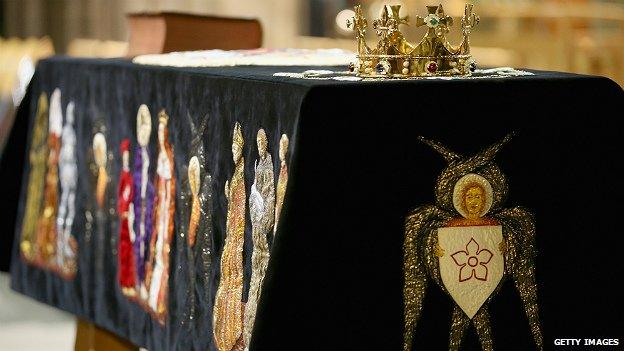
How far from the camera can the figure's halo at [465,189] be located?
10.2 ft

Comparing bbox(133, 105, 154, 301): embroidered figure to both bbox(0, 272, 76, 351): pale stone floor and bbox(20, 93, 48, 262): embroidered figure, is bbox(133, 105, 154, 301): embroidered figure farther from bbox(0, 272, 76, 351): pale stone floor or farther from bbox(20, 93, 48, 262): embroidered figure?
bbox(0, 272, 76, 351): pale stone floor

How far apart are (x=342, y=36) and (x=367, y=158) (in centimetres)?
621

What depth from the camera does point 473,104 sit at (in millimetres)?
3078

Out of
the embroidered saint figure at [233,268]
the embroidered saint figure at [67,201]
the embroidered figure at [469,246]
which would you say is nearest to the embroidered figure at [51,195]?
the embroidered saint figure at [67,201]

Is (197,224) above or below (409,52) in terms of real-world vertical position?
below

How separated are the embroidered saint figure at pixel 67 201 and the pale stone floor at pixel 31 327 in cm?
81

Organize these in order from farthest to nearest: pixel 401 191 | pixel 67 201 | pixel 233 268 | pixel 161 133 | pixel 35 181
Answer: pixel 35 181 < pixel 67 201 < pixel 161 133 < pixel 233 268 < pixel 401 191

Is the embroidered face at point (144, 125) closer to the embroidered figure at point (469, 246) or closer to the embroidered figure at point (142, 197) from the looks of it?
the embroidered figure at point (142, 197)

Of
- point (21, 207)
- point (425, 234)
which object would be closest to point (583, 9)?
point (21, 207)

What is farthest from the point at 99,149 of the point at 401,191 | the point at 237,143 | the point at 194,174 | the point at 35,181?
the point at 401,191

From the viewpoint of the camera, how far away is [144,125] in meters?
4.05

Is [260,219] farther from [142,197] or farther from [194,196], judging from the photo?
[142,197]

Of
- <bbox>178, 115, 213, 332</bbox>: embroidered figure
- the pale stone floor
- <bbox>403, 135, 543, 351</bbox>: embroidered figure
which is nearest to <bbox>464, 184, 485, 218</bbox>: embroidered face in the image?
<bbox>403, 135, 543, 351</bbox>: embroidered figure

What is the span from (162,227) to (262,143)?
76 cm
